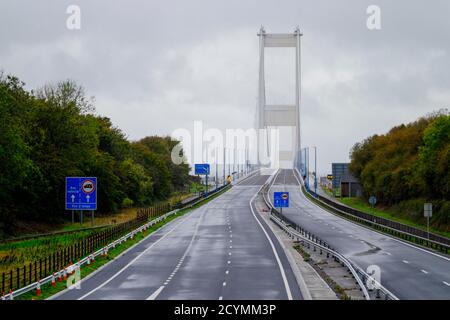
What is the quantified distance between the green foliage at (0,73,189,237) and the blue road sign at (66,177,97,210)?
24.4 ft

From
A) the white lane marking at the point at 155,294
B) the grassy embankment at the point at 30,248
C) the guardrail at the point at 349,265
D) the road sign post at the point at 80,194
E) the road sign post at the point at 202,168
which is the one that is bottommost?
the grassy embankment at the point at 30,248

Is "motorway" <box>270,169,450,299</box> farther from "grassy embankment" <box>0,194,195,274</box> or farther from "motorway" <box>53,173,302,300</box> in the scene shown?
"grassy embankment" <box>0,194,195,274</box>

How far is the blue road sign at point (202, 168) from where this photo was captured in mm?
146125

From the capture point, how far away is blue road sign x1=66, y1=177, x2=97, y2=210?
5938cm

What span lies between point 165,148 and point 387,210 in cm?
9167

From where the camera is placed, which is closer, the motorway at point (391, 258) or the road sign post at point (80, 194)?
the motorway at point (391, 258)

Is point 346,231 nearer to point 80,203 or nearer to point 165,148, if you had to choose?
point 80,203

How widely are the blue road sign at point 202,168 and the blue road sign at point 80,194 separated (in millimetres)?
85707

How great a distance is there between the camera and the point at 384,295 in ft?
93.1

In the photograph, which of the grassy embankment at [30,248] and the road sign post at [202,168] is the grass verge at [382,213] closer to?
the road sign post at [202,168]

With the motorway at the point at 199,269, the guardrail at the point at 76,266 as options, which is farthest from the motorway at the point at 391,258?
the guardrail at the point at 76,266

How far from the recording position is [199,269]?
3916cm

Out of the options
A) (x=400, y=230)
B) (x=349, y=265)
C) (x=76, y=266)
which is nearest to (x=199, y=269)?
(x=76, y=266)

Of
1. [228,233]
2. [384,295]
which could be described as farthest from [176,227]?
[384,295]
